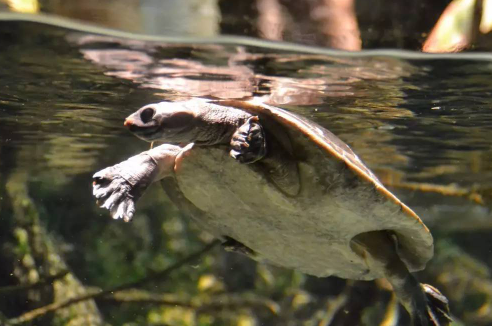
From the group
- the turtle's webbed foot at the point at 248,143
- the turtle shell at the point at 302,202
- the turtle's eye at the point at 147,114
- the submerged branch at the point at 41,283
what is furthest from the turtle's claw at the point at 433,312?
the submerged branch at the point at 41,283

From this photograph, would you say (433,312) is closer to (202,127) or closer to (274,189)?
(274,189)

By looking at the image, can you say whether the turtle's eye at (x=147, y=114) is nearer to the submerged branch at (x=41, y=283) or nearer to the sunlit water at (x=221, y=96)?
the sunlit water at (x=221, y=96)

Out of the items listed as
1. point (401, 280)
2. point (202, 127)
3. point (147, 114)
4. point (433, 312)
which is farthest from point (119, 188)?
point (433, 312)

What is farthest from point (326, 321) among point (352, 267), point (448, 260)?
point (352, 267)

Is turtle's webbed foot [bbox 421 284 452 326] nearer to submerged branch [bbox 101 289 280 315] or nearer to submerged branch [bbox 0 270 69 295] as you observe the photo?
submerged branch [bbox 101 289 280 315]

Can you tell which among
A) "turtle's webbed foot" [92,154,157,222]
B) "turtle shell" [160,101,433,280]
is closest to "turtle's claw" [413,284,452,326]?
"turtle shell" [160,101,433,280]

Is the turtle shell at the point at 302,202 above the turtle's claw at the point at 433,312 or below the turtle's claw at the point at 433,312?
above

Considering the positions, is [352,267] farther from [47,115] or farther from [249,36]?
[47,115]

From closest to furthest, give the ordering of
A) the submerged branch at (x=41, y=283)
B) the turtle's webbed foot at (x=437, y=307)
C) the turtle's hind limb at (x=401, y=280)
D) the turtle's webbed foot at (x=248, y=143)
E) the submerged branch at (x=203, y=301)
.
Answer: the turtle's webbed foot at (x=248, y=143), the turtle's hind limb at (x=401, y=280), the turtle's webbed foot at (x=437, y=307), the submerged branch at (x=41, y=283), the submerged branch at (x=203, y=301)
